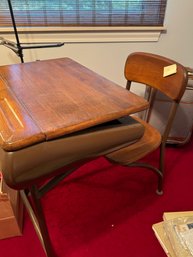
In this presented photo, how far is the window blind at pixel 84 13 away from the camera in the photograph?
161cm

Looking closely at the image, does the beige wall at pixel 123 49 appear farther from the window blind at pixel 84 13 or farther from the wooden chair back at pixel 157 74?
the wooden chair back at pixel 157 74

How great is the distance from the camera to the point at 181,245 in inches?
30.6

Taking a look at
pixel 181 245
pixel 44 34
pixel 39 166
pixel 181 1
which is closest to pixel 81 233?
pixel 181 245

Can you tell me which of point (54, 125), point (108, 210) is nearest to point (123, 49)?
point (108, 210)

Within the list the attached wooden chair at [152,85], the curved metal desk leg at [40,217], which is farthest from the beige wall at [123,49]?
the curved metal desk leg at [40,217]

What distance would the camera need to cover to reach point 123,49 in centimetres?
189

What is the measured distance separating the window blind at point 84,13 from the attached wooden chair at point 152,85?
0.55 m

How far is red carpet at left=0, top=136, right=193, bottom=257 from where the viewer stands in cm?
121

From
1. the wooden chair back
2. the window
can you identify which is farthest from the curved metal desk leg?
the window

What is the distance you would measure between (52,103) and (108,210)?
2.91ft

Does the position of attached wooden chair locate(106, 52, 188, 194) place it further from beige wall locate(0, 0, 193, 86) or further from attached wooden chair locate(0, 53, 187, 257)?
beige wall locate(0, 0, 193, 86)

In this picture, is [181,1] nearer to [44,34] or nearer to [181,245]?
[44,34]

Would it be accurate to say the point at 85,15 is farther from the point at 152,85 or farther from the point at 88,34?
the point at 152,85

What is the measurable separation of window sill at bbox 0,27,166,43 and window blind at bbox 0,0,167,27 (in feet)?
0.13
